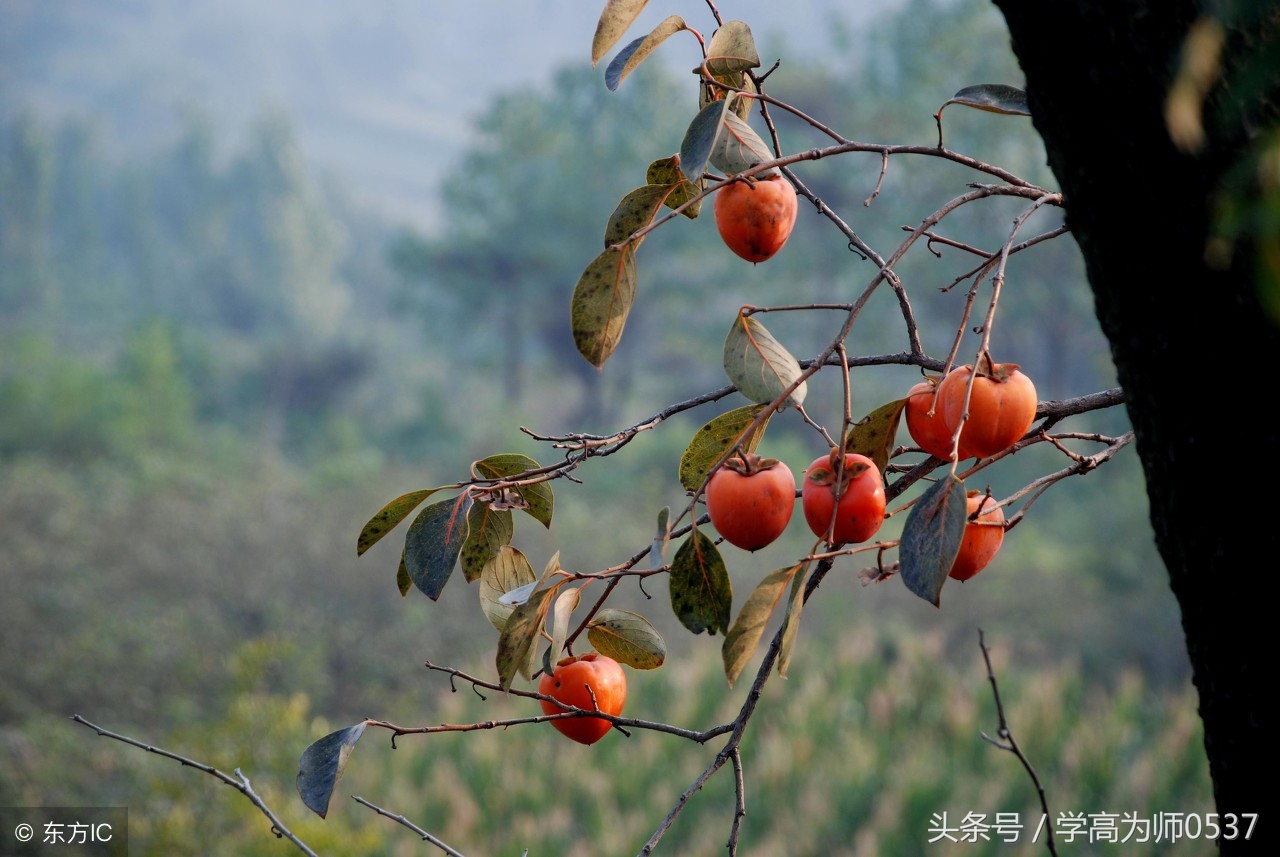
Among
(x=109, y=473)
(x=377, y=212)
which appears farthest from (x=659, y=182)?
(x=377, y=212)

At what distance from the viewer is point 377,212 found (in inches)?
1077

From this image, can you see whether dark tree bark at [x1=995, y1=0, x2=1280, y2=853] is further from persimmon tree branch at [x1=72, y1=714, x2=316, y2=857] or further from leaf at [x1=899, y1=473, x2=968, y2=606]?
persimmon tree branch at [x1=72, y1=714, x2=316, y2=857]

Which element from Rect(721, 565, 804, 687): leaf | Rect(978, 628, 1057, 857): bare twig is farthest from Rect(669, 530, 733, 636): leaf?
Rect(978, 628, 1057, 857): bare twig

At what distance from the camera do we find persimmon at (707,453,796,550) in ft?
1.55

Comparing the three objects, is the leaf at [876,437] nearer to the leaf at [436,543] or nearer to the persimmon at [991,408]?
the persimmon at [991,408]

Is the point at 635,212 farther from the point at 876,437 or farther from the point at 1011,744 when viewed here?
the point at 1011,744

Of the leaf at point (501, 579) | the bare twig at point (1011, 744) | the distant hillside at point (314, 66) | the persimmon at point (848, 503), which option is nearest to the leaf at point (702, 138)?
the persimmon at point (848, 503)

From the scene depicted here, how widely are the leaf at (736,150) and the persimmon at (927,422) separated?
14 centimetres

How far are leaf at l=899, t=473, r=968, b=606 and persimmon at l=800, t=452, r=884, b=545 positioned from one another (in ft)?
0.09

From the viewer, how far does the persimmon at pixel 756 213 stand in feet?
1.81

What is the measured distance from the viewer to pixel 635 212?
539 millimetres

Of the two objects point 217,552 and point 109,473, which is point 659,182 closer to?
point 217,552

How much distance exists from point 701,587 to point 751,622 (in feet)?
A: 0.09

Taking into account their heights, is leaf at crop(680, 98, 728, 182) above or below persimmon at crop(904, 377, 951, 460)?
above
